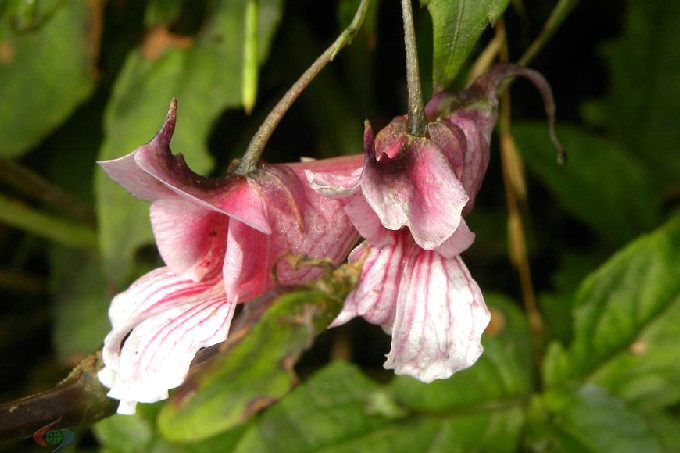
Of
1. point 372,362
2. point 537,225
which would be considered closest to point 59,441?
point 372,362

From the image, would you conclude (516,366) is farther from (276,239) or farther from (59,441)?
(59,441)

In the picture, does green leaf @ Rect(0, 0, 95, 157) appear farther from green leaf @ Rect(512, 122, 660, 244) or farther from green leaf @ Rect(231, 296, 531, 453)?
green leaf @ Rect(512, 122, 660, 244)

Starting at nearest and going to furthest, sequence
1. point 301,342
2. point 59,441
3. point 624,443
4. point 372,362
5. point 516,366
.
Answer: point 301,342
point 59,441
point 624,443
point 516,366
point 372,362

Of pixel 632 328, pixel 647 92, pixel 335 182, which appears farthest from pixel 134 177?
pixel 647 92

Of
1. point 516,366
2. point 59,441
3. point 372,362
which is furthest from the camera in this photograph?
point 372,362

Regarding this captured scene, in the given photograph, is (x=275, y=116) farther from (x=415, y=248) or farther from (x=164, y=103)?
(x=164, y=103)

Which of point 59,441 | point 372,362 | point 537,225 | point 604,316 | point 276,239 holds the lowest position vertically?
point 372,362
